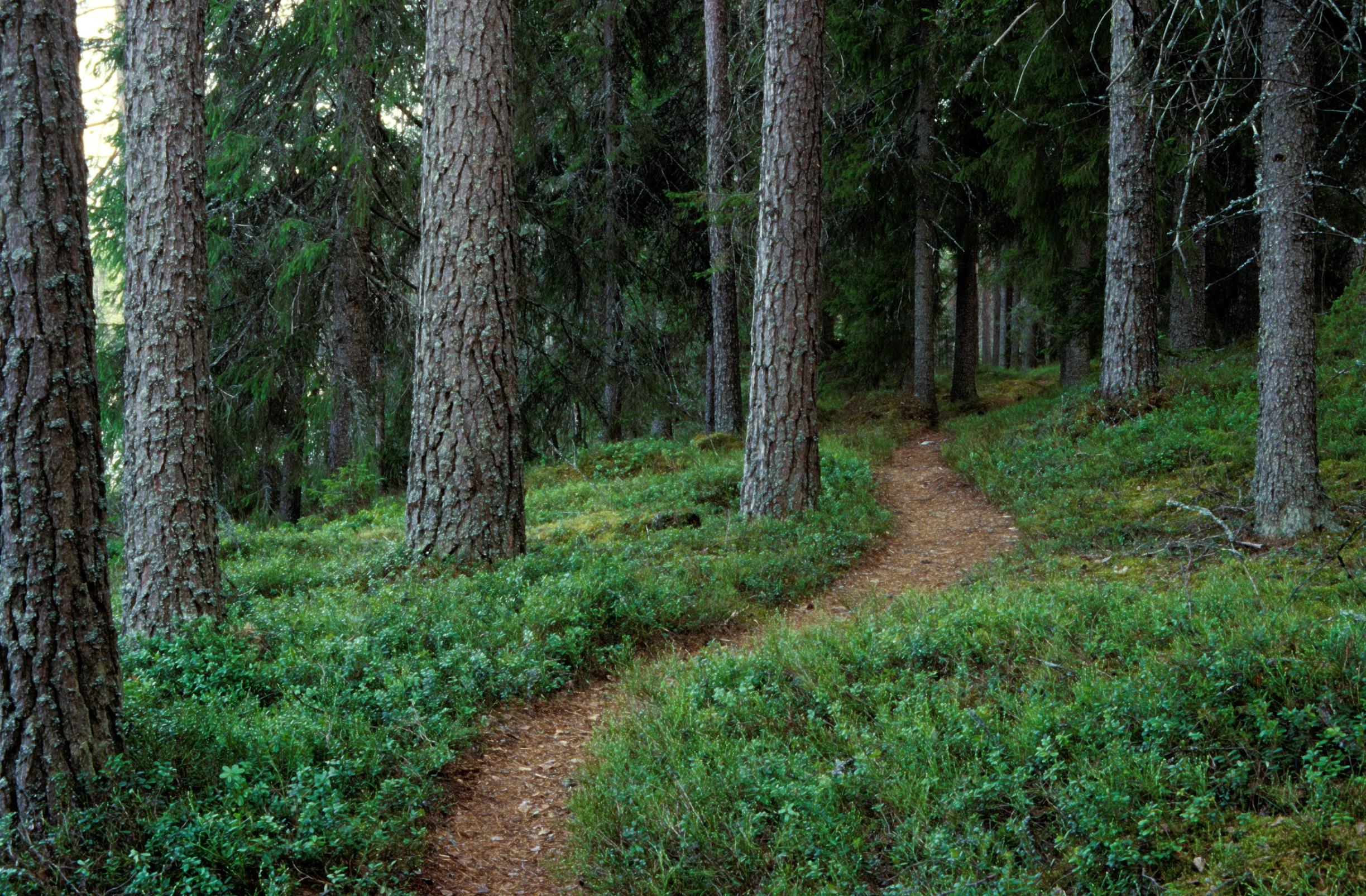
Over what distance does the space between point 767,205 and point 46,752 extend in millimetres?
8149

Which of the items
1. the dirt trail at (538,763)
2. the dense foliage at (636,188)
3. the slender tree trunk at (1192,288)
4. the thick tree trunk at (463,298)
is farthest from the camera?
the slender tree trunk at (1192,288)

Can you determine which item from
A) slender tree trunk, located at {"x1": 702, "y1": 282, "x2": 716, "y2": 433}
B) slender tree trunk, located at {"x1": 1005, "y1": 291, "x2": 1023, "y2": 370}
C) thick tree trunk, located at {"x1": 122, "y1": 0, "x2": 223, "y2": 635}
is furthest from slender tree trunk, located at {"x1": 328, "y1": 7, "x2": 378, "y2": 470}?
slender tree trunk, located at {"x1": 1005, "y1": 291, "x2": 1023, "y2": 370}

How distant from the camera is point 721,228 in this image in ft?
48.3

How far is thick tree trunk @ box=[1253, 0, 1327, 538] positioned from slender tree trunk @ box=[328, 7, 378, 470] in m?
10.3

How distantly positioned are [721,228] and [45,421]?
1222cm

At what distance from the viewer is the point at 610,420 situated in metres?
16.5

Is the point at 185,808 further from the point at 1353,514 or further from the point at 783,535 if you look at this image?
the point at 1353,514

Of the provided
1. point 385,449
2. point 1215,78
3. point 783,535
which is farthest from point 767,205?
point 385,449

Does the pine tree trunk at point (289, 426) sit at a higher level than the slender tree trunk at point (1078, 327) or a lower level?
lower

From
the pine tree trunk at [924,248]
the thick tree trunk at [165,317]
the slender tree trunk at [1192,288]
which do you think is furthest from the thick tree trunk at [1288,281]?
the pine tree trunk at [924,248]

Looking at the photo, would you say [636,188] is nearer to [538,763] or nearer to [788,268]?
[788,268]

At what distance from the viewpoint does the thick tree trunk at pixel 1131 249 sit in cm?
1189

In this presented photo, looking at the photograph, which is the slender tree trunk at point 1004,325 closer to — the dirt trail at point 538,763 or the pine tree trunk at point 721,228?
the pine tree trunk at point 721,228

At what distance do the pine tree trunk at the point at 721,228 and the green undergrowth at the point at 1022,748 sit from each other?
852 cm
